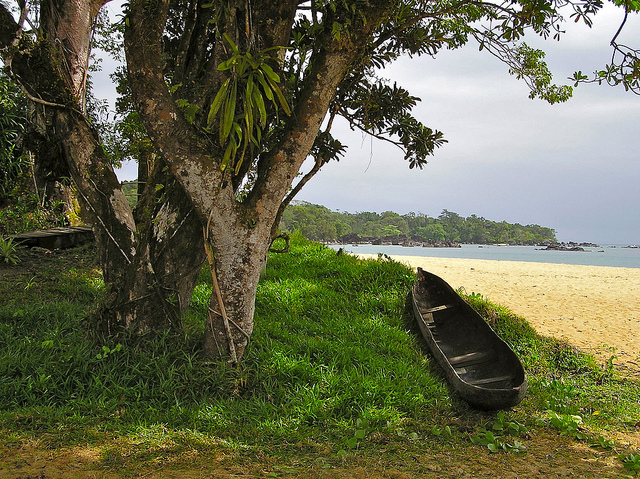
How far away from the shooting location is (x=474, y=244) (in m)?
47.4

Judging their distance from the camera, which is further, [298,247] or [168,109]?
[298,247]

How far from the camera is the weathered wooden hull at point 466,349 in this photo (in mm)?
3664

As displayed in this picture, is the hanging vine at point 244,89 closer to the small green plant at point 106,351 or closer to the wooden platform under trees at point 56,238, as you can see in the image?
the small green plant at point 106,351

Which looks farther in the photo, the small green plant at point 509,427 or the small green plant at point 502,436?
the small green plant at point 509,427

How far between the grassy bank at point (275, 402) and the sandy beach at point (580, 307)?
1453 mm

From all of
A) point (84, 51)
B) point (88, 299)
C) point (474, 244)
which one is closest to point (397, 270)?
point (88, 299)

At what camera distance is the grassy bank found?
8.91 ft

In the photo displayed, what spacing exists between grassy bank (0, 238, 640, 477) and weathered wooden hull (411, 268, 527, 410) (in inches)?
6.5

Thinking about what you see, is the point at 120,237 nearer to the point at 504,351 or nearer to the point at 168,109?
A: the point at 168,109

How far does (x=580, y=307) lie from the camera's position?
9.14 metres

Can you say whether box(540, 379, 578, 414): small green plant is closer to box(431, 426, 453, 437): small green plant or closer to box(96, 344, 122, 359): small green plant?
box(431, 426, 453, 437): small green plant

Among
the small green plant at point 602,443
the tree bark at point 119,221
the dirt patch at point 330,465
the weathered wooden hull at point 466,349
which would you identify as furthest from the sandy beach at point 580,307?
the tree bark at point 119,221

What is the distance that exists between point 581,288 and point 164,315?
12.2 metres

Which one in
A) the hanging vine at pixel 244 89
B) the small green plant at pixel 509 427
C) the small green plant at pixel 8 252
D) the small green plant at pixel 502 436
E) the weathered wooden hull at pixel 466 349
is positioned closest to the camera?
the hanging vine at pixel 244 89
